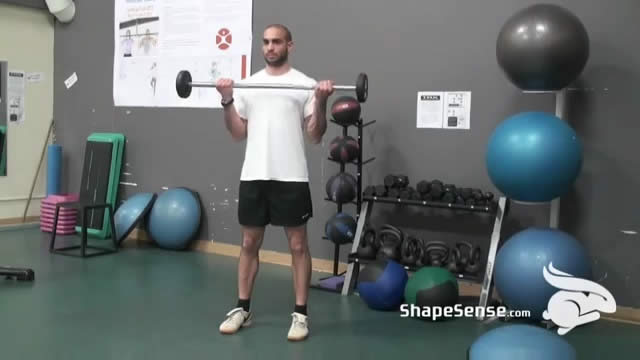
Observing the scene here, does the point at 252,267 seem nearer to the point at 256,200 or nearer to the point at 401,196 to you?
the point at 256,200

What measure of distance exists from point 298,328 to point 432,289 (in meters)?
0.84

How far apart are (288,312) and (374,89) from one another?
5.62 ft

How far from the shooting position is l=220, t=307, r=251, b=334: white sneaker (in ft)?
11.1

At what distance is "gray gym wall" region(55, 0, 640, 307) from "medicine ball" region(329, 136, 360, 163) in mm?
440

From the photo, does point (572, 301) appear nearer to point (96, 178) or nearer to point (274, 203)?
point (274, 203)

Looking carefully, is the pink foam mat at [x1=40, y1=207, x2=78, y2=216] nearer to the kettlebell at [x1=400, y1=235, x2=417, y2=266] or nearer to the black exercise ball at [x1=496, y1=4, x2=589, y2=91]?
the kettlebell at [x1=400, y1=235, x2=417, y2=266]

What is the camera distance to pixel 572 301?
11.6ft

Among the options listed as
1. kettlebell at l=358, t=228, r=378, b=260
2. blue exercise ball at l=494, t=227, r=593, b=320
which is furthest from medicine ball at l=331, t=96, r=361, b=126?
blue exercise ball at l=494, t=227, r=593, b=320

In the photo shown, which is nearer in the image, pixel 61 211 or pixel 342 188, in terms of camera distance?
pixel 342 188

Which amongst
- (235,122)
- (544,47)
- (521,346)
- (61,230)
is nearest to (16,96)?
(61,230)

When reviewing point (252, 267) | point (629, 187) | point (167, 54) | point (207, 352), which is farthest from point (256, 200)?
point (167, 54)

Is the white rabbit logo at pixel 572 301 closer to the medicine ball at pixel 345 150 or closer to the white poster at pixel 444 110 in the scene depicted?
the white poster at pixel 444 110

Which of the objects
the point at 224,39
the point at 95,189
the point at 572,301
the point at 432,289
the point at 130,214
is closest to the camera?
the point at 572,301

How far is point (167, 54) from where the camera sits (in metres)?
5.76
